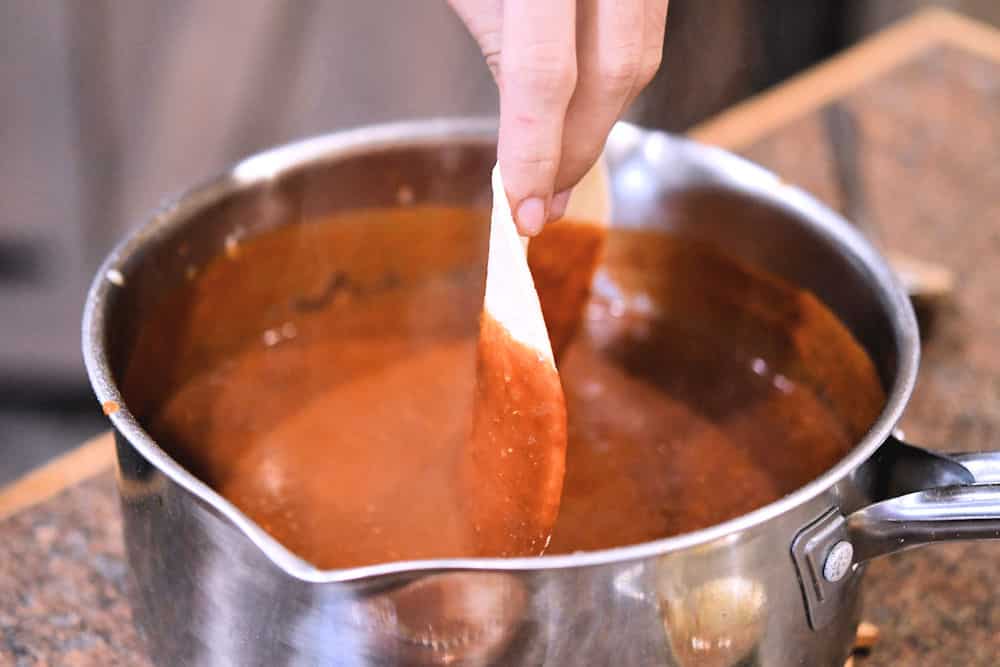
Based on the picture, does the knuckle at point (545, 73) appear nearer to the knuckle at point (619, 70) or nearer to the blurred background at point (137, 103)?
the knuckle at point (619, 70)

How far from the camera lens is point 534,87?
590mm

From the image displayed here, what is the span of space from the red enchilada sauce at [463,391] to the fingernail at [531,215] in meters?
0.10

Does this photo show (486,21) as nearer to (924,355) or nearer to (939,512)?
(939,512)

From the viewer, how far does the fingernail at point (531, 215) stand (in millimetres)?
653

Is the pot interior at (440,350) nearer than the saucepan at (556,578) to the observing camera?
No

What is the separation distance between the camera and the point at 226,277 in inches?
37.7

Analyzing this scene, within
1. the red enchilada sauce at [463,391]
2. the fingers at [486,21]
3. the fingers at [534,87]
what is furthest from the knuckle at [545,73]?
the red enchilada sauce at [463,391]

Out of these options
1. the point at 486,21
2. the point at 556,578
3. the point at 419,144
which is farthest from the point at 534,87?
the point at 419,144

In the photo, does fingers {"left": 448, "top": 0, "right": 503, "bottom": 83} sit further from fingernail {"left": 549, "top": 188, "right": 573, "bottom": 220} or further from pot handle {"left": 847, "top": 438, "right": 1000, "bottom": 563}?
pot handle {"left": 847, "top": 438, "right": 1000, "bottom": 563}

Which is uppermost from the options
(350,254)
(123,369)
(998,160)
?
(123,369)

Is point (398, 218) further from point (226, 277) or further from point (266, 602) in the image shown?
point (266, 602)

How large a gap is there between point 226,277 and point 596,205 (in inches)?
12.4

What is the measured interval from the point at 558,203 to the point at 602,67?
0.13m

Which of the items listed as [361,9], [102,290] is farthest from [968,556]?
[361,9]
